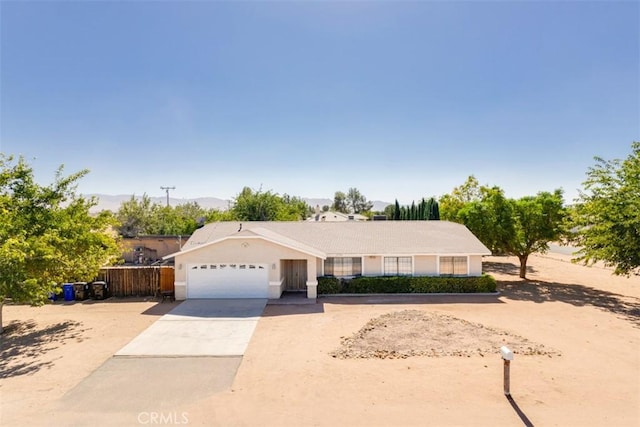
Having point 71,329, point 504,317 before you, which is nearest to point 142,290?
point 71,329

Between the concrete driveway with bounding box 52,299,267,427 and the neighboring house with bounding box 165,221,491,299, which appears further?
the neighboring house with bounding box 165,221,491,299

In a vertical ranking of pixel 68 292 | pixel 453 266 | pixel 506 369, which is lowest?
pixel 506 369

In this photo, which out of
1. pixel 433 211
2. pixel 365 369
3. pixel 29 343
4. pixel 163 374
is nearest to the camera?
pixel 163 374

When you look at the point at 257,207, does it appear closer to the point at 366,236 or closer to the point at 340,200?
the point at 366,236

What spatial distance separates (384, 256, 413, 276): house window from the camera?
21.7 meters

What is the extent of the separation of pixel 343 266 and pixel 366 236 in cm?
336

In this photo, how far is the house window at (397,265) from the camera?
71.2ft

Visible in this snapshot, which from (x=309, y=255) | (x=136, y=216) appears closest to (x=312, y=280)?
(x=309, y=255)

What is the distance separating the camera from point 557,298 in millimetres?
20516

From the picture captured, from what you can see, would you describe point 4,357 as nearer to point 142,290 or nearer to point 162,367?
point 162,367

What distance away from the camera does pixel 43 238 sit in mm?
13734

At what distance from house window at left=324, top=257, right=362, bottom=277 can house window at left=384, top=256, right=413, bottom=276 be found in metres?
1.62

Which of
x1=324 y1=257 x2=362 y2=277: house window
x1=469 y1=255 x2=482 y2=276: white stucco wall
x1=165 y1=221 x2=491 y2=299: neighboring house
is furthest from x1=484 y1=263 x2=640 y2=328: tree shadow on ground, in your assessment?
x1=324 y1=257 x2=362 y2=277: house window

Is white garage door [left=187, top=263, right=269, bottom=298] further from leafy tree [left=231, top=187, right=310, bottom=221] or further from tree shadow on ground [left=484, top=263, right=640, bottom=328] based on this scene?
leafy tree [left=231, top=187, right=310, bottom=221]
